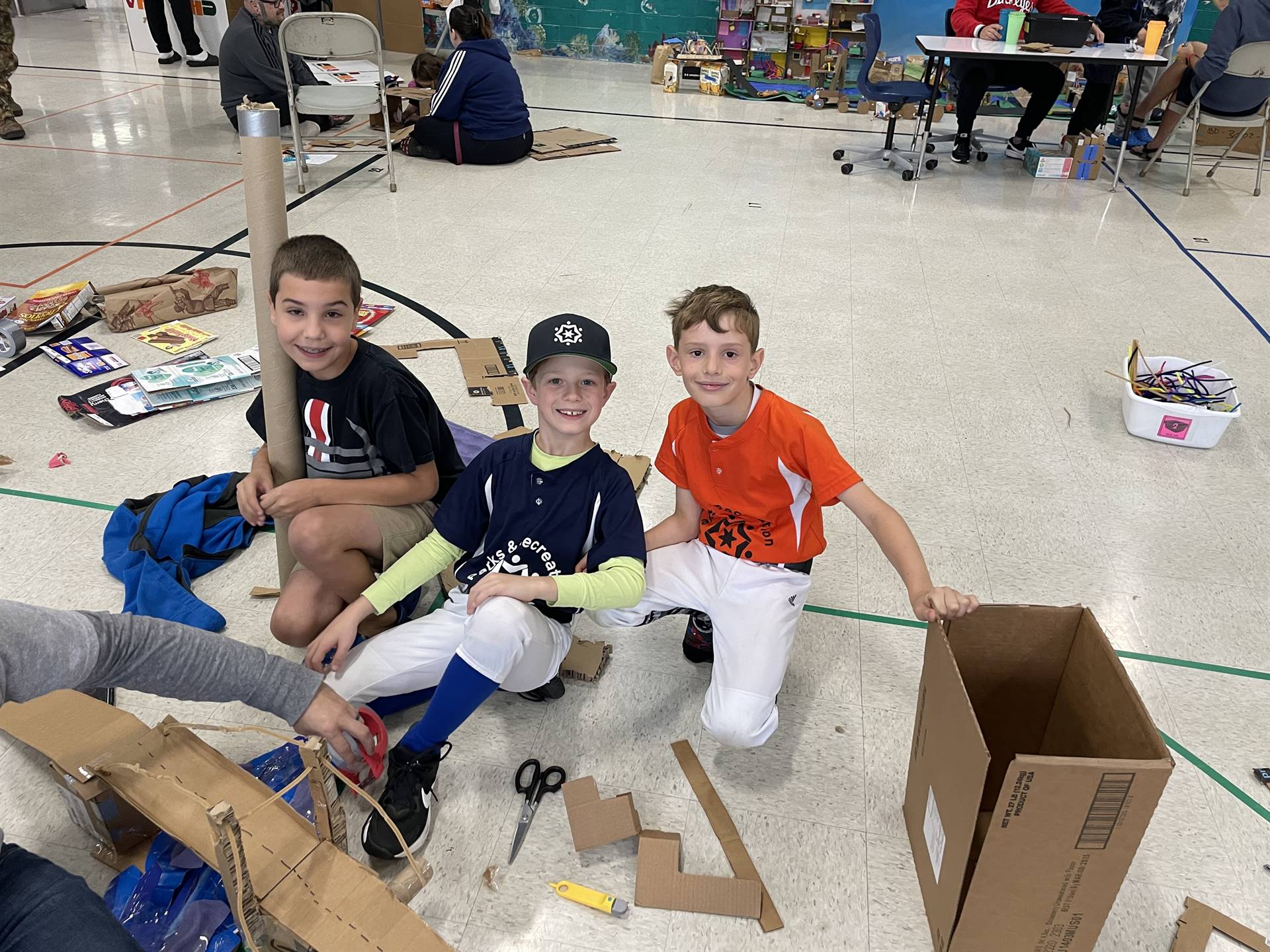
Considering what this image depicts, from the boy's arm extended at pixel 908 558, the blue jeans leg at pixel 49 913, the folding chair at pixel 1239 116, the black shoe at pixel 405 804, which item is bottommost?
the black shoe at pixel 405 804

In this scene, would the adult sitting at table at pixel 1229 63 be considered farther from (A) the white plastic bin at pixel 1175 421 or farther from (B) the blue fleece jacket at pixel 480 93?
(B) the blue fleece jacket at pixel 480 93

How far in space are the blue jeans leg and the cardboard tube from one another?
86 centimetres

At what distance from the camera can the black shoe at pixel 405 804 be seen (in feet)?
5.24

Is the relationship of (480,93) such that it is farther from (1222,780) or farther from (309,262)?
(1222,780)

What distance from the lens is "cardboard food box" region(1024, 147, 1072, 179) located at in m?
6.27

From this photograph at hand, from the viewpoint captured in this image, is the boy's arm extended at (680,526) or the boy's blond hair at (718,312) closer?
the boy's blond hair at (718,312)

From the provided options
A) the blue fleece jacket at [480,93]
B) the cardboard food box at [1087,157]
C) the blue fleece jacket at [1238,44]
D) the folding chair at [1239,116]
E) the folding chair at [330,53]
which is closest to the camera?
the folding chair at [330,53]

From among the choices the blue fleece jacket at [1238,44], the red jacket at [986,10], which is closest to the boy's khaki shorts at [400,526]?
the blue fleece jacket at [1238,44]

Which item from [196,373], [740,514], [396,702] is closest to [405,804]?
[396,702]

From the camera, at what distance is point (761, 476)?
6.03 feet

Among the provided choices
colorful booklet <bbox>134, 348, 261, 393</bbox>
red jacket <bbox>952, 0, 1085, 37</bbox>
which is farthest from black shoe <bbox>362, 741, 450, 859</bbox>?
red jacket <bbox>952, 0, 1085, 37</bbox>

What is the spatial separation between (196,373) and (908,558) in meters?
2.57

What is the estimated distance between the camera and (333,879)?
1.36 meters

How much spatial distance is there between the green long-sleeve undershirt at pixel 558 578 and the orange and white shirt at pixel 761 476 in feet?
0.92
